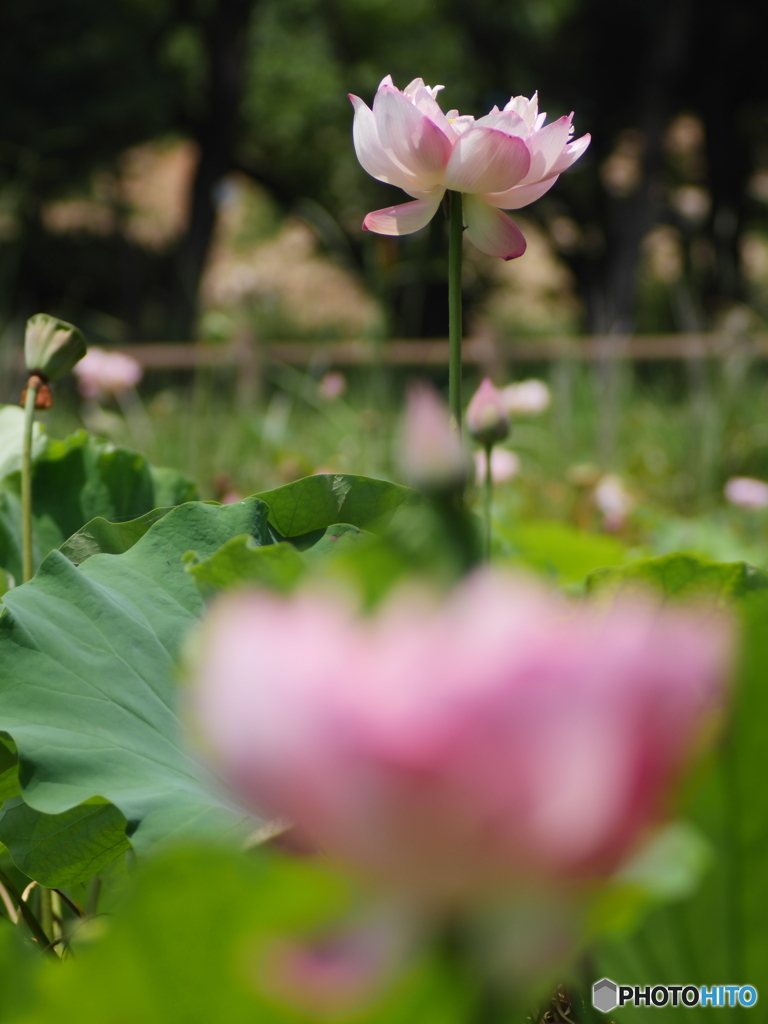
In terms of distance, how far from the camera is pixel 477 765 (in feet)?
0.43

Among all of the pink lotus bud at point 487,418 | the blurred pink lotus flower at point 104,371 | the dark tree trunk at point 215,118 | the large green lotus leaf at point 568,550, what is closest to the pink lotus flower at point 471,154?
the pink lotus bud at point 487,418

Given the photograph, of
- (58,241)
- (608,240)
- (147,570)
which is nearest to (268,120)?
(58,241)

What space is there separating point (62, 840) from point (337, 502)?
22 cm

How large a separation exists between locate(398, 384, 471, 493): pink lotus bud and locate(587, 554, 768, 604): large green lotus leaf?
26 centimetres

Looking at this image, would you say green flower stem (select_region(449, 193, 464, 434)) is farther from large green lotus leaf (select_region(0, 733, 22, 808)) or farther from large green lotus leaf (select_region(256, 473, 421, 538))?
large green lotus leaf (select_region(0, 733, 22, 808))

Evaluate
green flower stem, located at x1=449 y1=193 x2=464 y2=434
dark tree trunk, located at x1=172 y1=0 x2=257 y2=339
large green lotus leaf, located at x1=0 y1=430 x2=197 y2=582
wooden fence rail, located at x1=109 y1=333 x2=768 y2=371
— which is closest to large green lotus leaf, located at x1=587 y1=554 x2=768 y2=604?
green flower stem, located at x1=449 y1=193 x2=464 y2=434

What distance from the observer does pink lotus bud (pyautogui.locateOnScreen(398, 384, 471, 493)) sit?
176mm

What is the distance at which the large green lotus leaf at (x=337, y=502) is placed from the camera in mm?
509

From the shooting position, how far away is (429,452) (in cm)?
18

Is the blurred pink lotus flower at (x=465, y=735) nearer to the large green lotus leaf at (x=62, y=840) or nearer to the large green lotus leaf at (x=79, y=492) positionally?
the large green lotus leaf at (x=62, y=840)

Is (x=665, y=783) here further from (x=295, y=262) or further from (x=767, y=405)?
(x=295, y=262)

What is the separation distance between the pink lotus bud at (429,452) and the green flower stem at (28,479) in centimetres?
49

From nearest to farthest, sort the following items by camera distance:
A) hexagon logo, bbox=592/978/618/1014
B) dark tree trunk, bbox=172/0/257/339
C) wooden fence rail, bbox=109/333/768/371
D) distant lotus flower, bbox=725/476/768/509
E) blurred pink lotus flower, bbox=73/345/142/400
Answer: hexagon logo, bbox=592/978/618/1014 < distant lotus flower, bbox=725/476/768/509 < blurred pink lotus flower, bbox=73/345/142/400 < wooden fence rail, bbox=109/333/768/371 < dark tree trunk, bbox=172/0/257/339

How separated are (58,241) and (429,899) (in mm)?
10599
